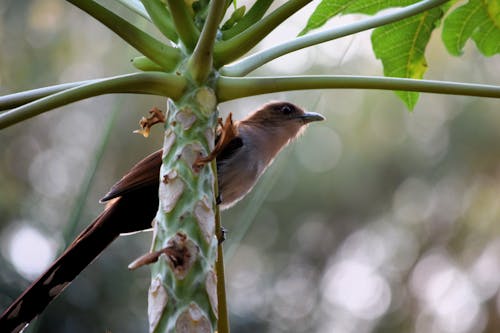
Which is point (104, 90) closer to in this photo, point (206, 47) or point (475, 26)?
point (206, 47)

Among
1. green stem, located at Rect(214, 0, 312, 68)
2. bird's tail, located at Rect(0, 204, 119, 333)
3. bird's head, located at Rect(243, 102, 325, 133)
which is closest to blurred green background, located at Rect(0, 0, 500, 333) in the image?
bird's head, located at Rect(243, 102, 325, 133)

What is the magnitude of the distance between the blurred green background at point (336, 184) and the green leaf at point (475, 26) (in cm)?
213

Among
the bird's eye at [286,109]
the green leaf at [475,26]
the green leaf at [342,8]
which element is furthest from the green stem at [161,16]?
the bird's eye at [286,109]

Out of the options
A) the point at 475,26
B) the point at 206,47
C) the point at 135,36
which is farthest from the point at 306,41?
the point at 475,26

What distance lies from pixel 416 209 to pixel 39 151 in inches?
122

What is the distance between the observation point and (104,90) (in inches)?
58.7

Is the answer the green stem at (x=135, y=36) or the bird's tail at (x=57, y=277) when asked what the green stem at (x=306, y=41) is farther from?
the bird's tail at (x=57, y=277)

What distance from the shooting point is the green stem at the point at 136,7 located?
70.4 inches

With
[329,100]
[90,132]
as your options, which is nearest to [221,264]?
[90,132]

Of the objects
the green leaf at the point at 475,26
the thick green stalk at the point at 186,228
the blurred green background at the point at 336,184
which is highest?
the green leaf at the point at 475,26

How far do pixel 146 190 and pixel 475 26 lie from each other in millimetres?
1398

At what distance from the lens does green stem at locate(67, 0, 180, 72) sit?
152cm

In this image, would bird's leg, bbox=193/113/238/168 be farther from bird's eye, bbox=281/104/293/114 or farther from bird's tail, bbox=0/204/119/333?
bird's eye, bbox=281/104/293/114

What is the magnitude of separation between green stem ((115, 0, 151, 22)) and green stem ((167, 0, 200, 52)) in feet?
0.53
